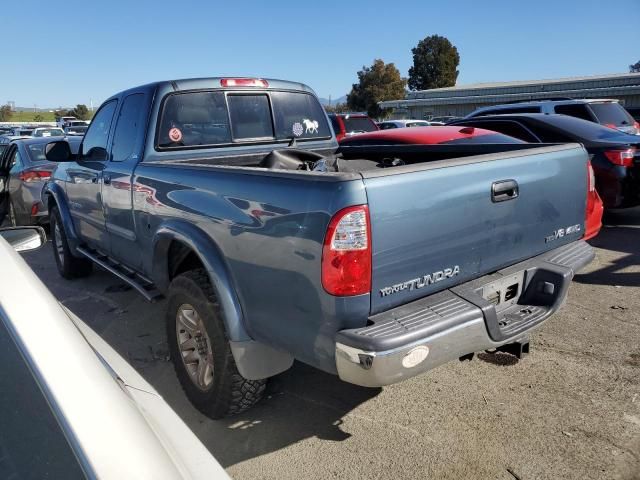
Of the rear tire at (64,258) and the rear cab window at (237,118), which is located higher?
the rear cab window at (237,118)

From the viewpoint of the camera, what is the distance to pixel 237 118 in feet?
14.1

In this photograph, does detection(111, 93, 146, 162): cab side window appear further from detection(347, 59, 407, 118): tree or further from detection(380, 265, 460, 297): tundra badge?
detection(347, 59, 407, 118): tree

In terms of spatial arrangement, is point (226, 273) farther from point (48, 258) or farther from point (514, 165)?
point (48, 258)

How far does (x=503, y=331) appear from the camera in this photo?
2607 mm

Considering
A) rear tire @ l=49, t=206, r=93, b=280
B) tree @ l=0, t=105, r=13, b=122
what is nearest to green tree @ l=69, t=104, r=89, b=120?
tree @ l=0, t=105, r=13, b=122

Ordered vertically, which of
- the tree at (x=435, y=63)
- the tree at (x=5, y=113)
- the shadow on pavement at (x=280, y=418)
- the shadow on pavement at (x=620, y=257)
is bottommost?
the shadow on pavement at (x=280, y=418)

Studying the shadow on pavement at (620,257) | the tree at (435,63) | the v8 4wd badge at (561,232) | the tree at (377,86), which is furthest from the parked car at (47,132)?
the tree at (435,63)

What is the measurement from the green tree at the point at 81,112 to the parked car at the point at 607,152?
6582cm

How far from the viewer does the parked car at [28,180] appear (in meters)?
7.91

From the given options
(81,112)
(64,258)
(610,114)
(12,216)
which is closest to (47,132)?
(12,216)

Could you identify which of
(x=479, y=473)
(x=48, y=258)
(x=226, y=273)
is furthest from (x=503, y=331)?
(x=48, y=258)

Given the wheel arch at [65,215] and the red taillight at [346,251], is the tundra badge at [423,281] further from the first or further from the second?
the wheel arch at [65,215]

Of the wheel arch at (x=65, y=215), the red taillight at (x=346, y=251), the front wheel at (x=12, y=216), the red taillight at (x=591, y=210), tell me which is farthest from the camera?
the front wheel at (x=12, y=216)

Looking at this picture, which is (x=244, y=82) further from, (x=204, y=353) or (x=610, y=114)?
(x=610, y=114)
